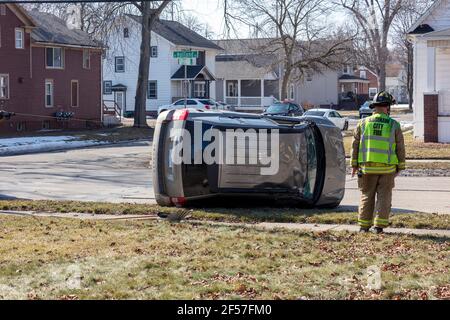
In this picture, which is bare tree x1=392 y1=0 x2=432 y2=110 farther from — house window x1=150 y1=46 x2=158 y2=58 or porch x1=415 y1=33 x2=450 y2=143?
house window x1=150 y1=46 x2=158 y2=58

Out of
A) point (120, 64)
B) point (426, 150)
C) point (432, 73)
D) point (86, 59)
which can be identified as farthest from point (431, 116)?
point (120, 64)

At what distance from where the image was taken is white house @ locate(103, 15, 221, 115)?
67438 millimetres

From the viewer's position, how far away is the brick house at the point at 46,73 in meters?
43.4

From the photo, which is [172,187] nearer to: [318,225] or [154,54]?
[318,225]

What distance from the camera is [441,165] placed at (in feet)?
74.5

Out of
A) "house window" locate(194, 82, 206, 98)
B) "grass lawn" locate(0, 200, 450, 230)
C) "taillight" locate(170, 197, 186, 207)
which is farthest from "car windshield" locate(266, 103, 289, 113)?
"house window" locate(194, 82, 206, 98)

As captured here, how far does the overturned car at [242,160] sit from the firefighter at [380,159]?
294 cm

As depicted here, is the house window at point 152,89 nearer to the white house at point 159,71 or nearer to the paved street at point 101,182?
the white house at point 159,71

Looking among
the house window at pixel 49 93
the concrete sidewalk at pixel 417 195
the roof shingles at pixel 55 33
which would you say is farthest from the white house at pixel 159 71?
the concrete sidewalk at pixel 417 195

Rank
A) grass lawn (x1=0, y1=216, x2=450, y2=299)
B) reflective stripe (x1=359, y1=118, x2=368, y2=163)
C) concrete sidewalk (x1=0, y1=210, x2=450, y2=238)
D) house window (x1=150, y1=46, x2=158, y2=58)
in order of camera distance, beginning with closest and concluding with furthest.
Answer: grass lawn (x1=0, y1=216, x2=450, y2=299) → reflective stripe (x1=359, y1=118, x2=368, y2=163) → concrete sidewalk (x1=0, y1=210, x2=450, y2=238) → house window (x1=150, y1=46, x2=158, y2=58)

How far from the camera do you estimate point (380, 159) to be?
34.5ft

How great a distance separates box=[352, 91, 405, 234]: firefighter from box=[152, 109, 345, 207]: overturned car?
2.94 m

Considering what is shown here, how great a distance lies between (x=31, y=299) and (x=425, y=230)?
621 centimetres
